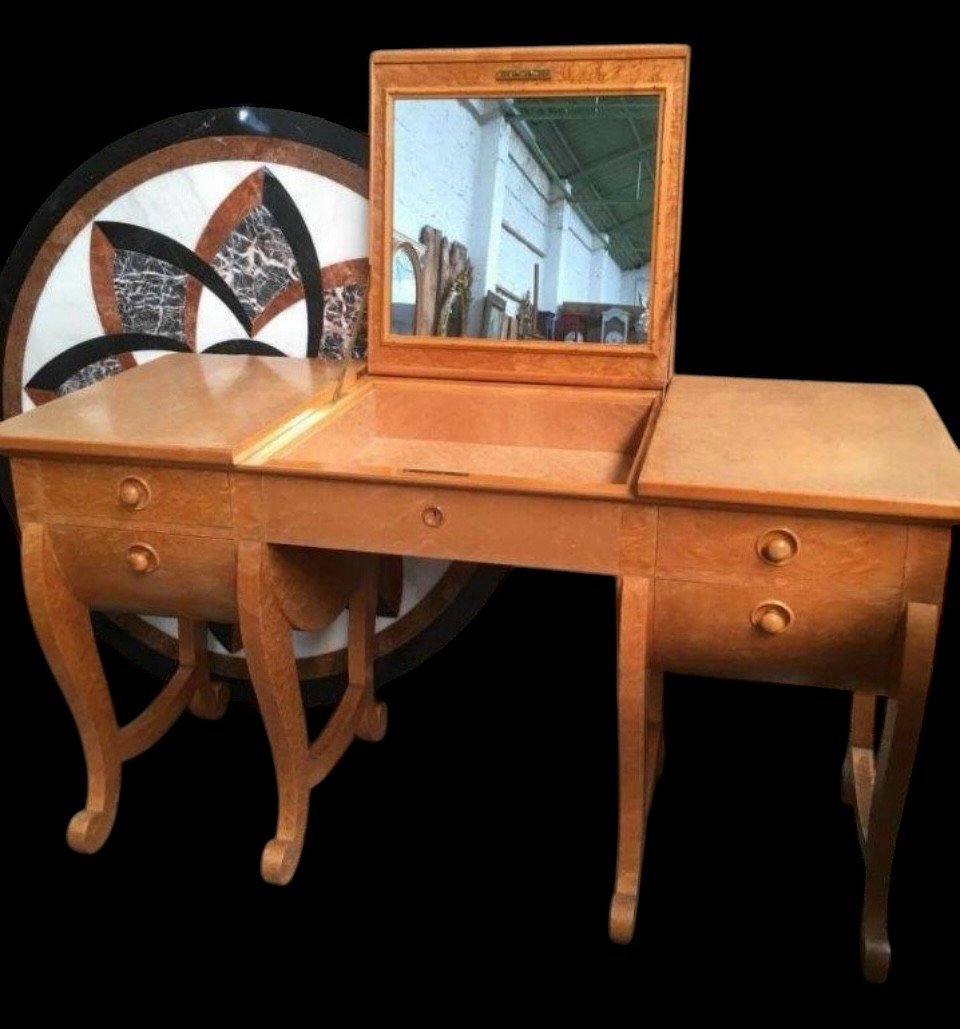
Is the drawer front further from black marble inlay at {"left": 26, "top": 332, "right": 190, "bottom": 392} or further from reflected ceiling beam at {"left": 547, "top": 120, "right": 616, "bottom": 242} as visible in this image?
black marble inlay at {"left": 26, "top": 332, "right": 190, "bottom": 392}

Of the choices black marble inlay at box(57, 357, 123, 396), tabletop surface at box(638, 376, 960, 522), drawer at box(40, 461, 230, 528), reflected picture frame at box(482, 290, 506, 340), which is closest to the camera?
tabletop surface at box(638, 376, 960, 522)

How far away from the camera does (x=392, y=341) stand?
8.52ft

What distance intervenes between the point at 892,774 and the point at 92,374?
224cm

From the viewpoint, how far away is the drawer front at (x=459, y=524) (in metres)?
2.02

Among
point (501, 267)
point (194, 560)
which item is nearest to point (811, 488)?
point (501, 267)

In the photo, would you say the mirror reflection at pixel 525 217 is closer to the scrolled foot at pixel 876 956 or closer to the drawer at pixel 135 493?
the drawer at pixel 135 493

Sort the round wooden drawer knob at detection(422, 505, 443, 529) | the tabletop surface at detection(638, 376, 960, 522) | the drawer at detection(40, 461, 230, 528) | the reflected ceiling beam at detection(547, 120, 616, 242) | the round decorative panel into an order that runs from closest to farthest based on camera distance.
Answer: the tabletop surface at detection(638, 376, 960, 522), the round wooden drawer knob at detection(422, 505, 443, 529), the drawer at detection(40, 461, 230, 528), the reflected ceiling beam at detection(547, 120, 616, 242), the round decorative panel

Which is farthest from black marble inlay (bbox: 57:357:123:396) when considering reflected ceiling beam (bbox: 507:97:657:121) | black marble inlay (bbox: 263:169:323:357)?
reflected ceiling beam (bbox: 507:97:657:121)

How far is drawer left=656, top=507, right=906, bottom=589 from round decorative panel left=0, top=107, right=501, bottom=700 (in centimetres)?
97

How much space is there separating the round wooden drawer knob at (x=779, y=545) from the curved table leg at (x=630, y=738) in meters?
0.22

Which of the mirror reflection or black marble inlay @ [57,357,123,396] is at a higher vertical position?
the mirror reflection

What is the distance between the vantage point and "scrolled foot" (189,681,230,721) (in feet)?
10.3

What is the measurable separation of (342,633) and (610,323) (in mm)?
1148

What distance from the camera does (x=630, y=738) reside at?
2.13 m
